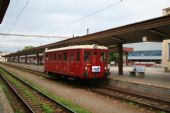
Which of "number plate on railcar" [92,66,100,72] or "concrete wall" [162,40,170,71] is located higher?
"concrete wall" [162,40,170,71]

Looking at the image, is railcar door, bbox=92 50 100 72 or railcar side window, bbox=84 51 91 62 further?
railcar door, bbox=92 50 100 72

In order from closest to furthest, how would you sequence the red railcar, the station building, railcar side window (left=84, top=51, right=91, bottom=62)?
the red railcar, railcar side window (left=84, top=51, right=91, bottom=62), the station building

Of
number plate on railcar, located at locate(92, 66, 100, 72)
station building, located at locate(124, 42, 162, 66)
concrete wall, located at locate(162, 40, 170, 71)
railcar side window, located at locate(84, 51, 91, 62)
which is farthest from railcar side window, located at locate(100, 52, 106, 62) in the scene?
station building, located at locate(124, 42, 162, 66)

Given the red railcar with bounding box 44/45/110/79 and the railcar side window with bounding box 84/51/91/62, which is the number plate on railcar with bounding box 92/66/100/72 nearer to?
the red railcar with bounding box 44/45/110/79

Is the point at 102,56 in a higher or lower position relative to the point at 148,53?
lower

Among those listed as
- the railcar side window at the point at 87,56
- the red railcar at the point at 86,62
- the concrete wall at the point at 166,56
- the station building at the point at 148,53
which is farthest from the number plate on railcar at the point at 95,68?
the station building at the point at 148,53

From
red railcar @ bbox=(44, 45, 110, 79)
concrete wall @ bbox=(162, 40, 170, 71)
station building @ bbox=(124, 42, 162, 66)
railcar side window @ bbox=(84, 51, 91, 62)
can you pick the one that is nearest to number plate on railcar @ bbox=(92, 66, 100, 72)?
red railcar @ bbox=(44, 45, 110, 79)

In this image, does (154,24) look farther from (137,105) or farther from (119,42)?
(119,42)

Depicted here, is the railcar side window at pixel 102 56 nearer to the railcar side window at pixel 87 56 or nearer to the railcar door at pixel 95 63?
the railcar door at pixel 95 63

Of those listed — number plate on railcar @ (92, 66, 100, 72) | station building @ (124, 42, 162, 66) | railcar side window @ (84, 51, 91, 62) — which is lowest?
number plate on railcar @ (92, 66, 100, 72)

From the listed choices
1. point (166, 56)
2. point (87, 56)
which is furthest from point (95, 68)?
point (166, 56)

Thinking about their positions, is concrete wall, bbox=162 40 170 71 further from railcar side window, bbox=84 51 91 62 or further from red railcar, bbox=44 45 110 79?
railcar side window, bbox=84 51 91 62

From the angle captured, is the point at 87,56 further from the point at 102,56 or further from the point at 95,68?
the point at 102,56

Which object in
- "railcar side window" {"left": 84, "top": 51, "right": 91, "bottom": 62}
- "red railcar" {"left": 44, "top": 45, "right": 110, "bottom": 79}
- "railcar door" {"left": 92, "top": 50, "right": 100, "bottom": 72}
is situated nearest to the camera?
"red railcar" {"left": 44, "top": 45, "right": 110, "bottom": 79}
